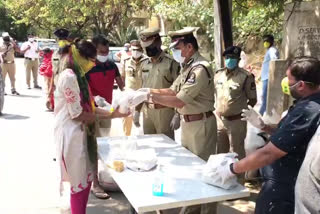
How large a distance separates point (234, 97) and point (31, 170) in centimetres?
294

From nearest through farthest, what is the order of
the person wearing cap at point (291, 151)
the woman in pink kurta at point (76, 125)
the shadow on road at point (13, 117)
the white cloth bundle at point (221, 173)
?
the person wearing cap at point (291, 151)
the white cloth bundle at point (221, 173)
the woman in pink kurta at point (76, 125)
the shadow on road at point (13, 117)

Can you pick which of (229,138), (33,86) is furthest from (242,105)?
(33,86)

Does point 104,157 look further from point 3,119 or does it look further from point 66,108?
point 3,119

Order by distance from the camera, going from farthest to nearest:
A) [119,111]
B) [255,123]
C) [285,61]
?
[285,61] < [119,111] < [255,123]

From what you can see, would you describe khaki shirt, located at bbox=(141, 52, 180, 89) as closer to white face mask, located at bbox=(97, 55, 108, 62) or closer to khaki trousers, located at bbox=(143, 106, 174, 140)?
khaki trousers, located at bbox=(143, 106, 174, 140)

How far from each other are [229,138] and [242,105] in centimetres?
44

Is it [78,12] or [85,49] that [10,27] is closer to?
[78,12]

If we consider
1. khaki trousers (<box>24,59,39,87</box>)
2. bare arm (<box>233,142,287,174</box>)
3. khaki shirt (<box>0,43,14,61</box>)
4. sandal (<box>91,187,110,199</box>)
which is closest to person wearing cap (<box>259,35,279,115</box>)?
sandal (<box>91,187,110,199</box>)

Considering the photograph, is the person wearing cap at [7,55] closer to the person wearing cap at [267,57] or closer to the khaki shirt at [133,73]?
the khaki shirt at [133,73]

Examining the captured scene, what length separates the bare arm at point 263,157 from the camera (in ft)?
6.57

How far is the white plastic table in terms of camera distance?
2.24 metres

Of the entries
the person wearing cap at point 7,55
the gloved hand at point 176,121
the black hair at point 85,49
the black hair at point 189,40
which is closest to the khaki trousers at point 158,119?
the gloved hand at point 176,121

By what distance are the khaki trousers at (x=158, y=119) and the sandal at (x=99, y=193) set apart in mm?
882

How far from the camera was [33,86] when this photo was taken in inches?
522
